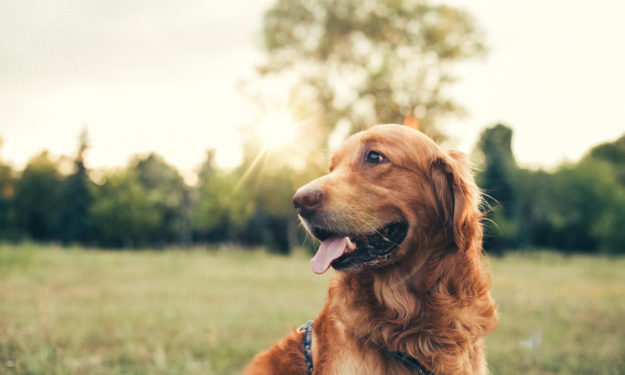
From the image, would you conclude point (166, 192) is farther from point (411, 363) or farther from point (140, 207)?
point (411, 363)

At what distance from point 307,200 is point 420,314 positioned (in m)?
0.90

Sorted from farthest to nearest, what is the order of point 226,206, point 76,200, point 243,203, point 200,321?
point 76,200
point 226,206
point 243,203
point 200,321

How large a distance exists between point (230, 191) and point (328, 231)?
35.8 m

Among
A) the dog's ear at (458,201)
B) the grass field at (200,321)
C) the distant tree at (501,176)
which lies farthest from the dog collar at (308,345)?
the distant tree at (501,176)

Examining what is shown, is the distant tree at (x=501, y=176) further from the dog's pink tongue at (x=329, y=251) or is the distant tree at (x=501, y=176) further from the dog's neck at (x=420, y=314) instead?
the dog's pink tongue at (x=329, y=251)

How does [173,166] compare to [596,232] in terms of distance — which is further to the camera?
[173,166]

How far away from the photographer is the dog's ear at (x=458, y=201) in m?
2.46

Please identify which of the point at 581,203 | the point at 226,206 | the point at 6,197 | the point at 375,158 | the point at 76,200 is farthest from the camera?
the point at 6,197

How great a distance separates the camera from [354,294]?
2416 mm

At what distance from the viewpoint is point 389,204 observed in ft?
8.13

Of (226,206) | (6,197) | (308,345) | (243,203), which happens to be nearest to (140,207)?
(226,206)

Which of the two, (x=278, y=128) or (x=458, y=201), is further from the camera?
(x=278, y=128)

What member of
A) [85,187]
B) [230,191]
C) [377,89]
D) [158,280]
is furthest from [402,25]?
[85,187]

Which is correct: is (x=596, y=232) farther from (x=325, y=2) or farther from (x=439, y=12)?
(x=325, y=2)
